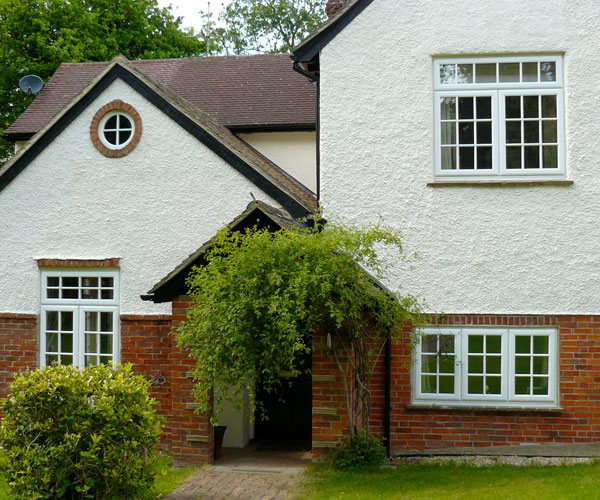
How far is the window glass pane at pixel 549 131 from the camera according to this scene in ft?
32.8

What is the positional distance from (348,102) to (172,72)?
7.21 metres

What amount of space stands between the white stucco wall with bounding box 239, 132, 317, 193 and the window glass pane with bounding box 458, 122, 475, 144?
358 centimetres

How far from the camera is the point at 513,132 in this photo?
1005cm

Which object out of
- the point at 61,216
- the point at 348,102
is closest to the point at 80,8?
the point at 61,216

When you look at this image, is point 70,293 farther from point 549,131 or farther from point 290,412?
point 549,131

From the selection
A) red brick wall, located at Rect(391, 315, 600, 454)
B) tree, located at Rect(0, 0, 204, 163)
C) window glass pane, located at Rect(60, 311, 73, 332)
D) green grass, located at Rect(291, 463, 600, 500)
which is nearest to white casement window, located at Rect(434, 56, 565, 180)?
red brick wall, located at Rect(391, 315, 600, 454)

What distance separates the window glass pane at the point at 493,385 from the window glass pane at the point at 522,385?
24 centimetres

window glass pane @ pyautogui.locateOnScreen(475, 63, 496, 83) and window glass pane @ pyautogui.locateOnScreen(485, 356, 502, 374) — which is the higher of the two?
window glass pane @ pyautogui.locateOnScreen(475, 63, 496, 83)

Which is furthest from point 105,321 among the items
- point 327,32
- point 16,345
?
point 327,32

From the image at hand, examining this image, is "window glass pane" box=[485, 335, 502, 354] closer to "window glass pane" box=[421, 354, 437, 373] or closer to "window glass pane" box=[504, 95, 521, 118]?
"window glass pane" box=[421, 354, 437, 373]

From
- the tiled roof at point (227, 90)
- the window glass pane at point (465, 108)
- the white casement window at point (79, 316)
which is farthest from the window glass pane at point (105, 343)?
the window glass pane at point (465, 108)

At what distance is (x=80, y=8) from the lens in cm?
2447

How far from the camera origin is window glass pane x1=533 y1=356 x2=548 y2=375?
9844 mm

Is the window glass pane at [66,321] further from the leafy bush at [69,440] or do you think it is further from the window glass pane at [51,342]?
the leafy bush at [69,440]
